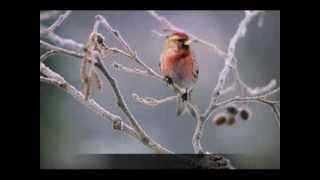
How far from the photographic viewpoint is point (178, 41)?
264 cm

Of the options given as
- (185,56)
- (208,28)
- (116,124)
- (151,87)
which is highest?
(208,28)

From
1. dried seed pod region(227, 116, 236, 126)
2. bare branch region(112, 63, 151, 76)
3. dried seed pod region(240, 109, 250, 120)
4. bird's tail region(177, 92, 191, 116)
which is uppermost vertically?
bare branch region(112, 63, 151, 76)

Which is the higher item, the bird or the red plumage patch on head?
the red plumage patch on head

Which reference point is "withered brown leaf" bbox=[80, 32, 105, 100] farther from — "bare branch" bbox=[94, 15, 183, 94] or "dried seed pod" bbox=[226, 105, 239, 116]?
"dried seed pod" bbox=[226, 105, 239, 116]

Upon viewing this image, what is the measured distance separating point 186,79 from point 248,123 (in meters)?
0.43

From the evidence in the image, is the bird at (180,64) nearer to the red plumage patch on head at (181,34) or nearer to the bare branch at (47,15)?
the red plumage patch on head at (181,34)

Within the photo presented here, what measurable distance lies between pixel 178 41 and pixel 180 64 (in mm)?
130

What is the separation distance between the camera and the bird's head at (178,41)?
264 centimetres

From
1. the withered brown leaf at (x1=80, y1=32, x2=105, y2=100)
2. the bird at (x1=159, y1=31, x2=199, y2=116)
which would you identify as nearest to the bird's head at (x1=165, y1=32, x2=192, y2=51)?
the bird at (x1=159, y1=31, x2=199, y2=116)

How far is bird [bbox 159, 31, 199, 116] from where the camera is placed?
2.64 meters

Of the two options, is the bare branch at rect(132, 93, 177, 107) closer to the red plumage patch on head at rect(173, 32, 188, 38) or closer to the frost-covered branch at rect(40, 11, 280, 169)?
the frost-covered branch at rect(40, 11, 280, 169)

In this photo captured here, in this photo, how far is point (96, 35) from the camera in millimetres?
2646
